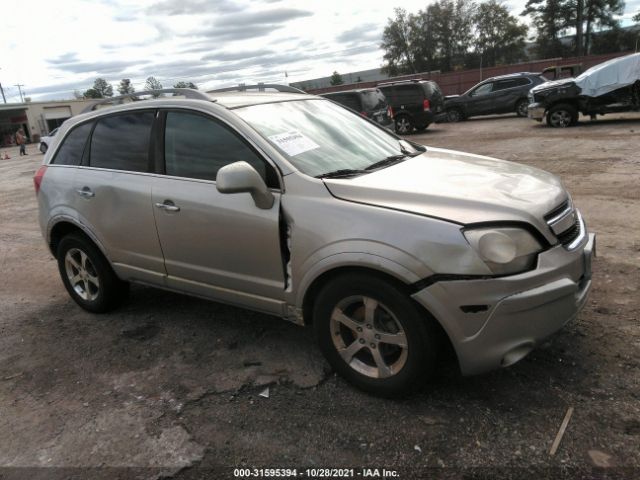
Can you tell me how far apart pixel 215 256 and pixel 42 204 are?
7.07ft

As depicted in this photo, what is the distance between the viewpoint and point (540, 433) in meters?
2.58

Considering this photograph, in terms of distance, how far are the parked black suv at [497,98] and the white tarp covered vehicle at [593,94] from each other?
178 inches

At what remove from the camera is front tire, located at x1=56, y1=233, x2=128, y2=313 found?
432cm

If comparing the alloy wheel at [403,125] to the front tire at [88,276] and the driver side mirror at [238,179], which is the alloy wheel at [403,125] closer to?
the front tire at [88,276]

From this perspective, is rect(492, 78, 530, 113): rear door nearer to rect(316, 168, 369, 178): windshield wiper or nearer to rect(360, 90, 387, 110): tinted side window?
rect(360, 90, 387, 110): tinted side window

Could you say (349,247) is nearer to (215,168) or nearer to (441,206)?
(441,206)

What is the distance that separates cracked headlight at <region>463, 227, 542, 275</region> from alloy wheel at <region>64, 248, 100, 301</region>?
10.7 ft

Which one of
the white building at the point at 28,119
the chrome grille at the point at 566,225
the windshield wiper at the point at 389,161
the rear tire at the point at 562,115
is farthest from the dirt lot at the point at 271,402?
the white building at the point at 28,119

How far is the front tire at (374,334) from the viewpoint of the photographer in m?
2.67

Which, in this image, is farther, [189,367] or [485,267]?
[189,367]

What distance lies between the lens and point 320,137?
3547 mm

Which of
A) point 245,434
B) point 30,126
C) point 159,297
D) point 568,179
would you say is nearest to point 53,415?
point 245,434

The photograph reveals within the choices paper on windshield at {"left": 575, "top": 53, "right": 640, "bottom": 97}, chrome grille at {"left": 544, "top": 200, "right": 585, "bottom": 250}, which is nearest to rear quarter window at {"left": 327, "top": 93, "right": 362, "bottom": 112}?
paper on windshield at {"left": 575, "top": 53, "right": 640, "bottom": 97}

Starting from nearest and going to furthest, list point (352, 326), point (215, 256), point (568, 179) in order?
point (352, 326) → point (215, 256) → point (568, 179)
